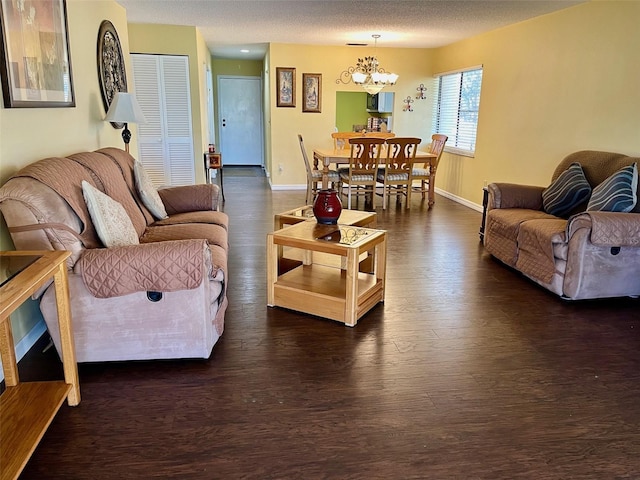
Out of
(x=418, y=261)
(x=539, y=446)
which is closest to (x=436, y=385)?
(x=539, y=446)

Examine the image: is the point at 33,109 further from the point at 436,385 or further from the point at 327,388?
the point at 436,385

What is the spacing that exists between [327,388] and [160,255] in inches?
38.0

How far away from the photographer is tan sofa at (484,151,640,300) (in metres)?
2.98

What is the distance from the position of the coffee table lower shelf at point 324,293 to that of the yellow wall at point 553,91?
2.49m

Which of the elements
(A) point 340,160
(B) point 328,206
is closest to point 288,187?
(A) point 340,160

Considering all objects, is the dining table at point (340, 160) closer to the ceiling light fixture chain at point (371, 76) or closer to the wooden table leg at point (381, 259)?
the ceiling light fixture chain at point (371, 76)

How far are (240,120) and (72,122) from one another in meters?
7.49

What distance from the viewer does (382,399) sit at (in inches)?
81.0

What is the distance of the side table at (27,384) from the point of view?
1.48 meters

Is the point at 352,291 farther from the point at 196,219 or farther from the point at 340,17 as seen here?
the point at 340,17

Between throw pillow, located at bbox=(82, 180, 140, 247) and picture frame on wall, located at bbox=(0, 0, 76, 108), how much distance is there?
0.62m

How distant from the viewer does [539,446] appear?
5.82 feet

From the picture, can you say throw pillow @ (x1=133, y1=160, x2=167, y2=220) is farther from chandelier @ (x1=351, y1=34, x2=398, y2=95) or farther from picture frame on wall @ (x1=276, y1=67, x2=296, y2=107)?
picture frame on wall @ (x1=276, y1=67, x2=296, y2=107)

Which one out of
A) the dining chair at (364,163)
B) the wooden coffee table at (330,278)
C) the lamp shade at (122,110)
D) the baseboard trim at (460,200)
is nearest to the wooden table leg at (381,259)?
the wooden coffee table at (330,278)
